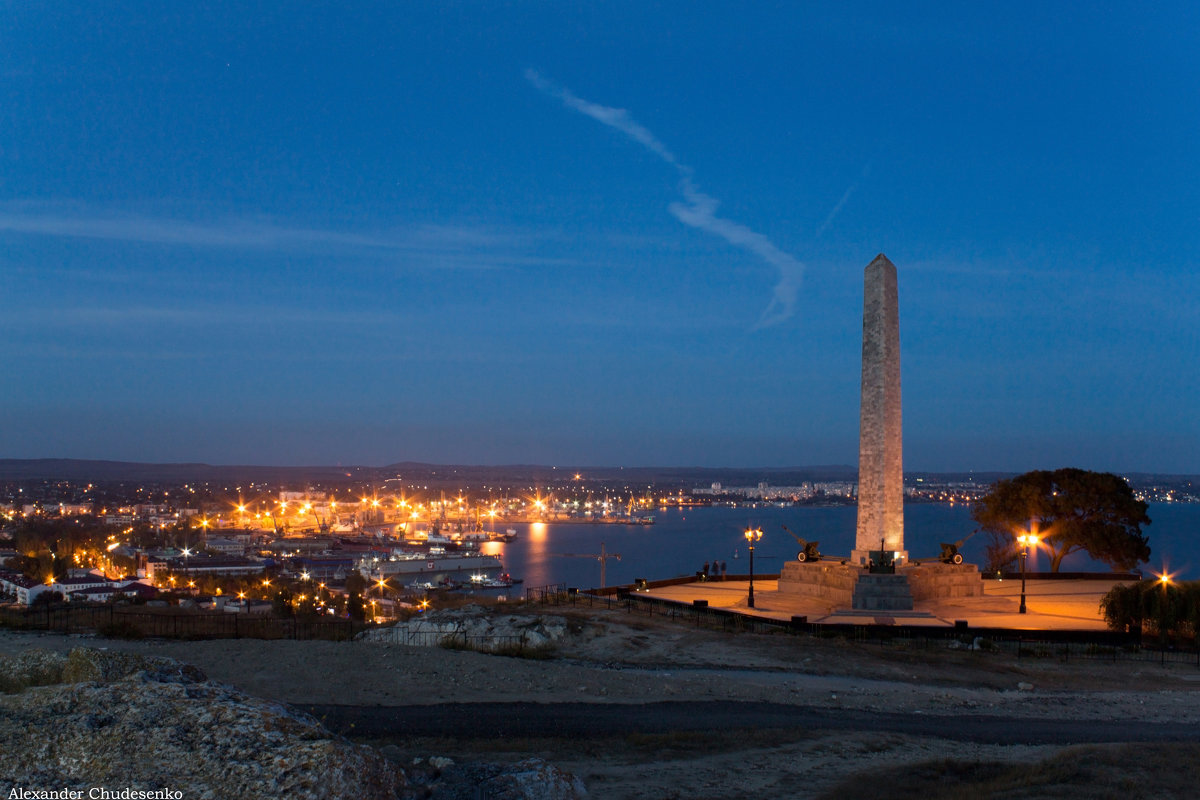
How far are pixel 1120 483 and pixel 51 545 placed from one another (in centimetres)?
7760

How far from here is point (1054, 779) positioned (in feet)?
26.4

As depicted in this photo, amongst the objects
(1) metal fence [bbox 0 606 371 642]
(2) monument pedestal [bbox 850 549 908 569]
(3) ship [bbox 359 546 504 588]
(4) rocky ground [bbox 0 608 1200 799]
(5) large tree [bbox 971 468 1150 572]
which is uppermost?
(5) large tree [bbox 971 468 1150 572]

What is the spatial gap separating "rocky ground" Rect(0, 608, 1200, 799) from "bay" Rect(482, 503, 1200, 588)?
1693 inches

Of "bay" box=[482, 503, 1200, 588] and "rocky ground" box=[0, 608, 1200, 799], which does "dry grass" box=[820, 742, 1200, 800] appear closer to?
"rocky ground" box=[0, 608, 1200, 799]

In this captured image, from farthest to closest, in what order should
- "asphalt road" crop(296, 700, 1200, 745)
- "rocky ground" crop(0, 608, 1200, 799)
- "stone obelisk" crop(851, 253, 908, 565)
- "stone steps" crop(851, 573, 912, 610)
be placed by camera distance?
"stone obelisk" crop(851, 253, 908, 565)
"stone steps" crop(851, 573, 912, 610)
"asphalt road" crop(296, 700, 1200, 745)
"rocky ground" crop(0, 608, 1200, 799)

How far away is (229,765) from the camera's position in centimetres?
513

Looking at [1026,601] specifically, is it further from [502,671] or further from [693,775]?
[693,775]

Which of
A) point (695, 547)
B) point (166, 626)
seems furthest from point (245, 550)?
point (166, 626)

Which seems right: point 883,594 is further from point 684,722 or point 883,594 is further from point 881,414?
point 684,722

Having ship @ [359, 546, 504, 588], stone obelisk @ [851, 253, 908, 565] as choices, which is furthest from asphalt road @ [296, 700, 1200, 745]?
ship @ [359, 546, 504, 588]

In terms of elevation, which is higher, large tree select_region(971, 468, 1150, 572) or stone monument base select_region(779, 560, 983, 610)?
large tree select_region(971, 468, 1150, 572)

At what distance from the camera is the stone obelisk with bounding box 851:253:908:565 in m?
25.9

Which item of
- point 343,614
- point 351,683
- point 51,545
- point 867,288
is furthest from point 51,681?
point 51,545

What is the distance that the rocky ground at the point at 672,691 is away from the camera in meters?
8.83
